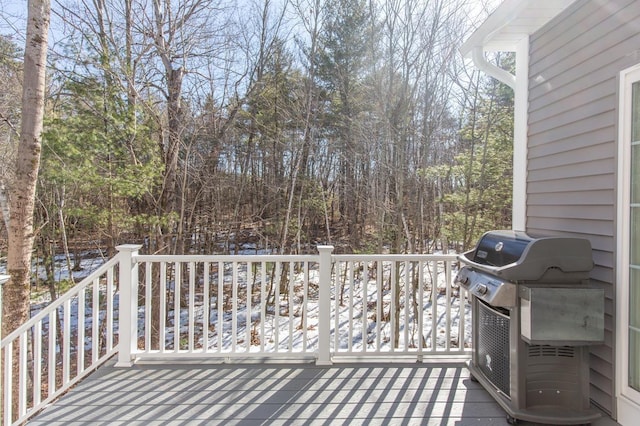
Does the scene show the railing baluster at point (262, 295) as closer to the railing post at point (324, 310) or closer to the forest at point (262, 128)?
the railing post at point (324, 310)

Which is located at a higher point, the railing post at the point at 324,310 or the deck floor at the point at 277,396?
the railing post at the point at 324,310

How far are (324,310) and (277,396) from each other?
29.9 inches

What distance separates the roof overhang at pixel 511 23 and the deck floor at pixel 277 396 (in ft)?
8.95

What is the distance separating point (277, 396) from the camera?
240 centimetres

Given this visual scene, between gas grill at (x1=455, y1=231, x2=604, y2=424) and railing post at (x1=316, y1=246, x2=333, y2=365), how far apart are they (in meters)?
1.23

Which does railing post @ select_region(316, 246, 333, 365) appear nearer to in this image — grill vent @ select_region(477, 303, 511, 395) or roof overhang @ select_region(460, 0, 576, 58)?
grill vent @ select_region(477, 303, 511, 395)

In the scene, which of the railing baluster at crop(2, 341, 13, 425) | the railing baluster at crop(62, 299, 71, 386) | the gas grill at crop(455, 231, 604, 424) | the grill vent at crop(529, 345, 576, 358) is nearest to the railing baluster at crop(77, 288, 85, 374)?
the railing baluster at crop(62, 299, 71, 386)

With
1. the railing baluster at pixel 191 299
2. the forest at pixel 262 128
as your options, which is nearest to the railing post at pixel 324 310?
the railing baluster at pixel 191 299

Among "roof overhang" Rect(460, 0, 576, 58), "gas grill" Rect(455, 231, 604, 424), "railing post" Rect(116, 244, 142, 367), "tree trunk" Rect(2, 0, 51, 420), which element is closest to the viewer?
"gas grill" Rect(455, 231, 604, 424)

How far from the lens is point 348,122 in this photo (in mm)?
8086

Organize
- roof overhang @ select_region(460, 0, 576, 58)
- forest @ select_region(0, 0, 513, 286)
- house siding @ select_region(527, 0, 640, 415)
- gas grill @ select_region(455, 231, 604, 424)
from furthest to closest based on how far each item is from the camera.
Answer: forest @ select_region(0, 0, 513, 286)
roof overhang @ select_region(460, 0, 576, 58)
house siding @ select_region(527, 0, 640, 415)
gas grill @ select_region(455, 231, 604, 424)

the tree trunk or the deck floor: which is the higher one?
the tree trunk

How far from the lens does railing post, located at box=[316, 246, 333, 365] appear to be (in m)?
2.89

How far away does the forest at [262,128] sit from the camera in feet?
19.6
